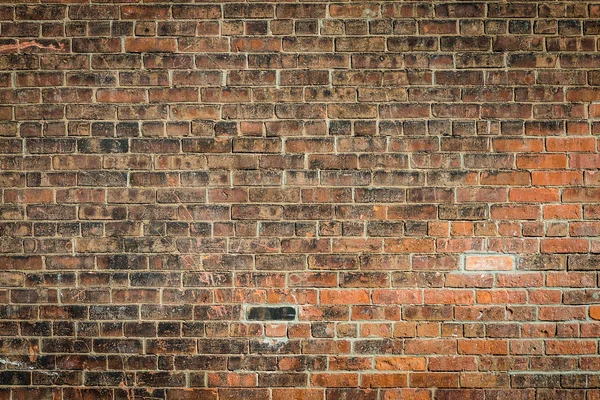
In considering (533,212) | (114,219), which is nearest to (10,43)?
(114,219)

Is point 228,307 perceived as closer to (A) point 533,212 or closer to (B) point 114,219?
(B) point 114,219

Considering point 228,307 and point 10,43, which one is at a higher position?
point 10,43

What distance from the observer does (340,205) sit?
2008 mm

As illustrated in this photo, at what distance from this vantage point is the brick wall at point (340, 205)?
6.57ft

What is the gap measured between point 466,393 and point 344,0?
212 cm

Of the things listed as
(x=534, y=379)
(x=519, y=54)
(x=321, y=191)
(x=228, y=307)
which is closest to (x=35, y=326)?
(x=228, y=307)

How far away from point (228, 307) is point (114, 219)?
2.45 ft

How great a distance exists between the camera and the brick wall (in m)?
2.00

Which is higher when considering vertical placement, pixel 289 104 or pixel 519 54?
pixel 519 54

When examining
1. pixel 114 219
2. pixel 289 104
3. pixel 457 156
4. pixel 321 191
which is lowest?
pixel 114 219

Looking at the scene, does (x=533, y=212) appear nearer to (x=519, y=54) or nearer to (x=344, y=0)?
(x=519, y=54)

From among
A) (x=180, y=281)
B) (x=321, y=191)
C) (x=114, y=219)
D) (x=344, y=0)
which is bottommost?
(x=180, y=281)

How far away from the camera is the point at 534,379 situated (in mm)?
2008

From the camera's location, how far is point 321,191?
2010 mm
